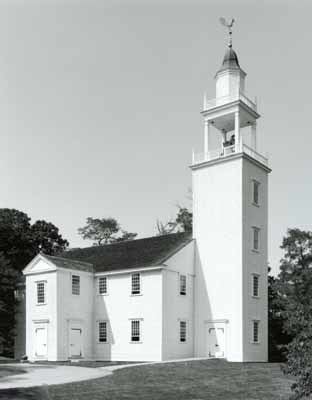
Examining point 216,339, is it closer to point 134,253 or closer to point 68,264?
point 134,253

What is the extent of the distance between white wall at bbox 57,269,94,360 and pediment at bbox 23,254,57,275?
73cm

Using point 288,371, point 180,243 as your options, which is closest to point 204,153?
point 180,243

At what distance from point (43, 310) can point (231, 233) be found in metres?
13.6

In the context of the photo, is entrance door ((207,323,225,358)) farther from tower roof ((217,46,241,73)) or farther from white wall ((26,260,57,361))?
tower roof ((217,46,241,73))

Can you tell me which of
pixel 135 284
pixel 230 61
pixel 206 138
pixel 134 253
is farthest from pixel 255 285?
pixel 230 61

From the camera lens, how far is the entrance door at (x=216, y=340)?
1395 inches

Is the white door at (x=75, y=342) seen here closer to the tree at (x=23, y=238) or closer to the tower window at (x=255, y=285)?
the tower window at (x=255, y=285)

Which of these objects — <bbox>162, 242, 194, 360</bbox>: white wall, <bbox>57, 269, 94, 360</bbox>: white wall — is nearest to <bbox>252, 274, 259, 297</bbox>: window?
<bbox>162, 242, 194, 360</bbox>: white wall

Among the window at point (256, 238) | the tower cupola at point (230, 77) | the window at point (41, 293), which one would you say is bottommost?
the window at point (41, 293)

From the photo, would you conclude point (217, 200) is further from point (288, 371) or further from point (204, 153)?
point (288, 371)

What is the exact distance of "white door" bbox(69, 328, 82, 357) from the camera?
1458 inches

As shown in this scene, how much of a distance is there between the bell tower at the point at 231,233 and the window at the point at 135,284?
398 centimetres

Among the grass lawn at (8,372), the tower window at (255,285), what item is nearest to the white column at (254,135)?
the tower window at (255,285)

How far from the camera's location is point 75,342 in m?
→ 37.4
